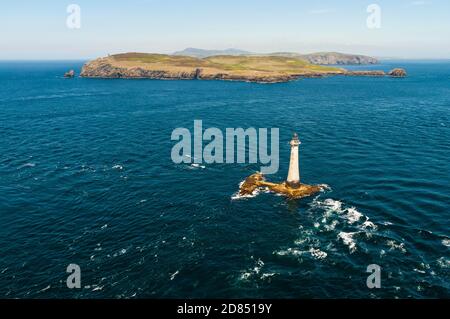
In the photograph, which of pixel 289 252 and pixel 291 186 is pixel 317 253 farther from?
pixel 291 186

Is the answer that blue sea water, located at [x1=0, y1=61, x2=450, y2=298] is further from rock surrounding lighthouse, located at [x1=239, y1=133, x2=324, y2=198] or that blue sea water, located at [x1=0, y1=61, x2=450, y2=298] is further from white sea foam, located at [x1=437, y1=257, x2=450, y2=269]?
rock surrounding lighthouse, located at [x1=239, y1=133, x2=324, y2=198]

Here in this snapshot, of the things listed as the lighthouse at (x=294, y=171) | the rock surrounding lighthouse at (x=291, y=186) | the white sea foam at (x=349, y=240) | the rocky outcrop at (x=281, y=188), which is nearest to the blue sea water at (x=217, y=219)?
the white sea foam at (x=349, y=240)

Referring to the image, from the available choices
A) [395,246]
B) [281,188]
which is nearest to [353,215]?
[395,246]

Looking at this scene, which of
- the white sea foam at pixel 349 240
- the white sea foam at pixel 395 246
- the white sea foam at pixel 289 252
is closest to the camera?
the white sea foam at pixel 289 252

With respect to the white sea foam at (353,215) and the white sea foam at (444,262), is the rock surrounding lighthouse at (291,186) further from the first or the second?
the white sea foam at (444,262)

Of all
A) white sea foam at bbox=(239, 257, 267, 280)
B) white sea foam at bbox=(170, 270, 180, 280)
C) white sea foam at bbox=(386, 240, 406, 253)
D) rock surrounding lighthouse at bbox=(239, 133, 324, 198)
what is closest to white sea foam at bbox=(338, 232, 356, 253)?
white sea foam at bbox=(386, 240, 406, 253)

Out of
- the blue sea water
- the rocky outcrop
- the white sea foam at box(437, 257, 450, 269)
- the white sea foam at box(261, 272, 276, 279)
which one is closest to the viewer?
the blue sea water

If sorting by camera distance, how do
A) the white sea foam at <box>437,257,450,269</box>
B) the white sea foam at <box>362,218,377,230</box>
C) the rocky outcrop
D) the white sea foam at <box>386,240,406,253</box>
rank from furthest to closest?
the rocky outcrop
the white sea foam at <box>362,218,377,230</box>
the white sea foam at <box>386,240,406,253</box>
the white sea foam at <box>437,257,450,269</box>
